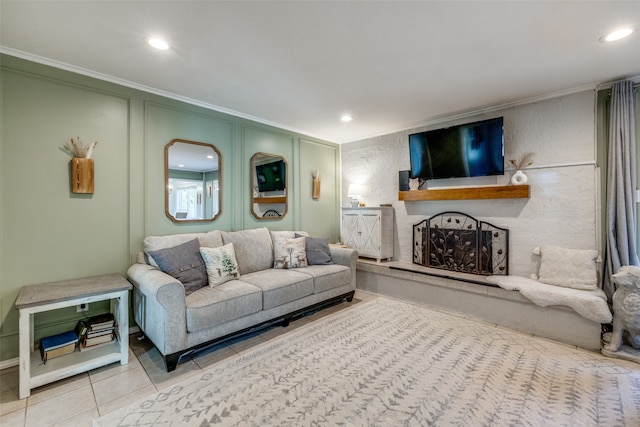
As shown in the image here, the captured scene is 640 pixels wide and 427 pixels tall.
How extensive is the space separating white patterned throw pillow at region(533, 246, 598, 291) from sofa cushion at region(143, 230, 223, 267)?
11.9ft

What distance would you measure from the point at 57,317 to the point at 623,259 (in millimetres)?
5164

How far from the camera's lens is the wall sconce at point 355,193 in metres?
4.69

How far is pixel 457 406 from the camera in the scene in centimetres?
176

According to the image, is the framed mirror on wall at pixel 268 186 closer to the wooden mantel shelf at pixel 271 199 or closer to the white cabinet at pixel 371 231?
the wooden mantel shelf at pixel 271 199

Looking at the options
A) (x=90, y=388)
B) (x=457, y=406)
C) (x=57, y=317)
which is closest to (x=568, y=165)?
(x=457, y=406)

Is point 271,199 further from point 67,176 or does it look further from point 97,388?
point 97,388

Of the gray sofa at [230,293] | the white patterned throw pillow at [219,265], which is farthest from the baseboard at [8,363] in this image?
the white patterned throw pillow at [219,265]

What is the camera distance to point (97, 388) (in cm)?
194

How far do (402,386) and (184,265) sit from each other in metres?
2.11

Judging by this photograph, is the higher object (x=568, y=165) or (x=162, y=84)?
(x=162, y=84)

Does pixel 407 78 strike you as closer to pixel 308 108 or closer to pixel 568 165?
pixel 308 108

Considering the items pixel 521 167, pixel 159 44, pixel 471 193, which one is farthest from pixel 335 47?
pixel 521 167

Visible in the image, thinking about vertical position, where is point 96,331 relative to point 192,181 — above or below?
below

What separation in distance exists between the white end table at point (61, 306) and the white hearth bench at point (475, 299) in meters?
3.02
